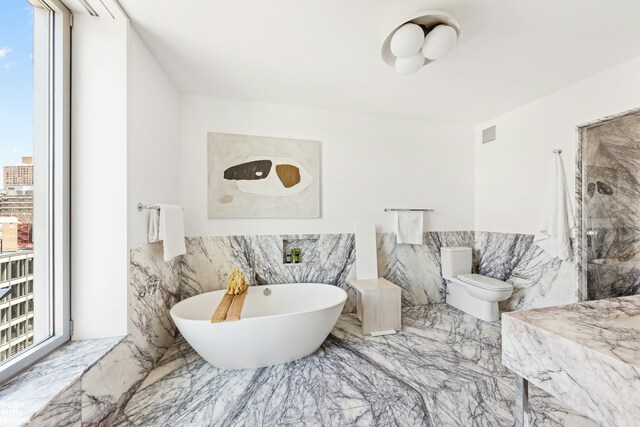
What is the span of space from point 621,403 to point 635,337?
0.84 ft

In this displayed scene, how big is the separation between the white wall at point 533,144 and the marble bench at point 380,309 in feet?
5.60

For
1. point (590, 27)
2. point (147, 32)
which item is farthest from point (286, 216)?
point (590, 27)

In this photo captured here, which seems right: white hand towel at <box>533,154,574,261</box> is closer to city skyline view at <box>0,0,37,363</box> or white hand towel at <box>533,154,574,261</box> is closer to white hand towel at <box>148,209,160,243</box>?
white hand towel at <box>148,209,160,243</box>

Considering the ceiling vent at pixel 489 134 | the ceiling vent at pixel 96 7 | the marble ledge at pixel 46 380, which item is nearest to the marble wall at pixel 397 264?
the marble ledge at pixel 46 380

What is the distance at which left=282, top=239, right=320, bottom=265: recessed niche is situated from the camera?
2.79m

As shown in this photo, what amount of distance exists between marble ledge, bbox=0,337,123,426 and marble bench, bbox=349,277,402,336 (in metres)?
1.95

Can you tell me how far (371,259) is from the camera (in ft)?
9.38

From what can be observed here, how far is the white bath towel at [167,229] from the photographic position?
6.01 ft

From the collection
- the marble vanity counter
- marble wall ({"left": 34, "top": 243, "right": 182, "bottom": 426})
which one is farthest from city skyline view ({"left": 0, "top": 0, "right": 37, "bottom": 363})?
the marble vanity counter

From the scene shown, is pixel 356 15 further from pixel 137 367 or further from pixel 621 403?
pixel 137 367

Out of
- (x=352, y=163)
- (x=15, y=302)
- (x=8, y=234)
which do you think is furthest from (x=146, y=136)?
(x=352, y=163)

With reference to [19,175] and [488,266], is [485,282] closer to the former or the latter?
[488,266]

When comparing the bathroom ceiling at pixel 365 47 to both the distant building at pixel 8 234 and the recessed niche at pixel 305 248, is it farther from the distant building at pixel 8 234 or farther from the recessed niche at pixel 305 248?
the recessed niche at pixel 305 248

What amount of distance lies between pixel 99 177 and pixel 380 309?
2.48 metres
